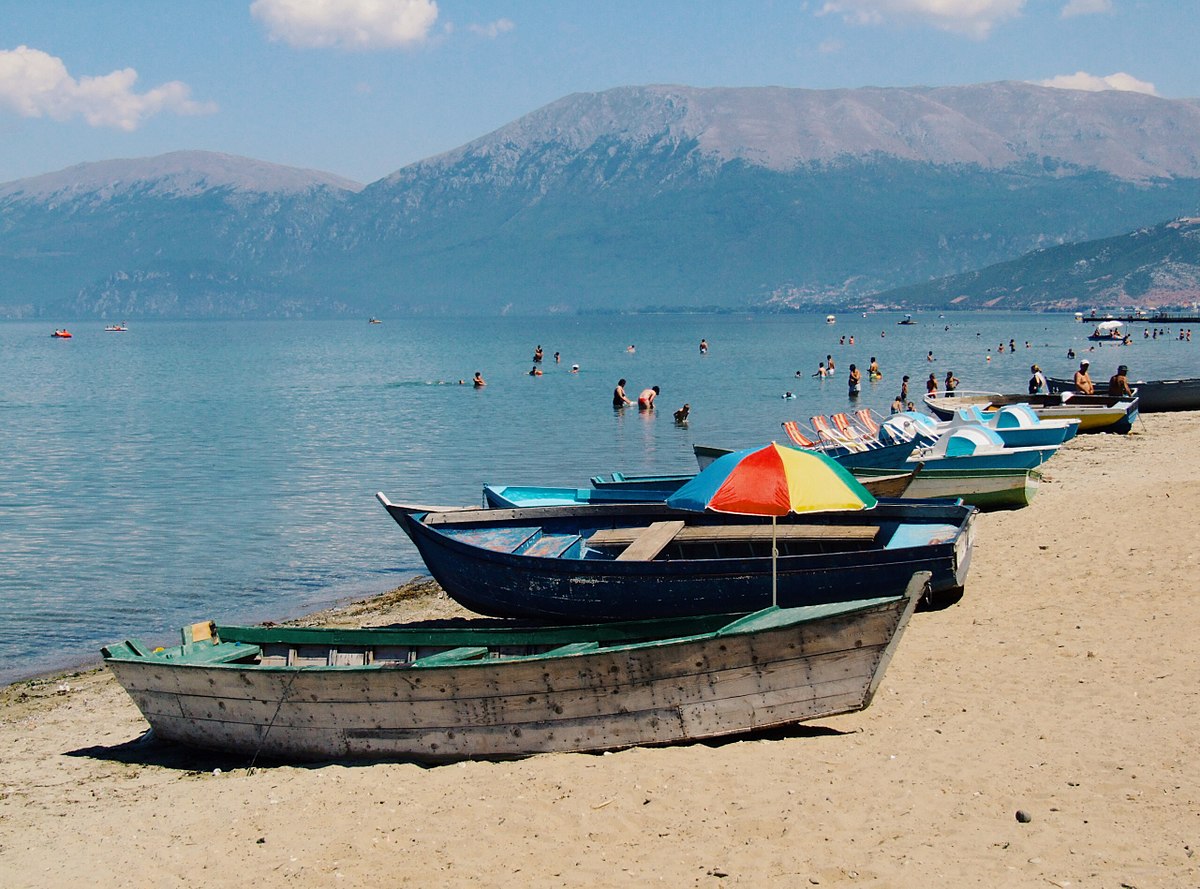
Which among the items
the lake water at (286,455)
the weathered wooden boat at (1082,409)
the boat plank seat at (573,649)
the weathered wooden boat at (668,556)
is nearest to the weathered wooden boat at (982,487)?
the weathered wooden boat at (668,556)

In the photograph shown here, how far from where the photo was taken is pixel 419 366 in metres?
108

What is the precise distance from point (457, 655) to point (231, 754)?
7.91 ft

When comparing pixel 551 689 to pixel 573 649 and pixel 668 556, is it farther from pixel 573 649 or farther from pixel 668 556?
pixel 668 556

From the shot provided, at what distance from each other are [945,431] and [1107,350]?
278 ft

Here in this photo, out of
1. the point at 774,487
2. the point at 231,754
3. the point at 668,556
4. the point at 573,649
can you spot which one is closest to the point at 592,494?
the point at 668,556

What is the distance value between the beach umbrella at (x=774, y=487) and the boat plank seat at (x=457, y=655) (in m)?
2.37

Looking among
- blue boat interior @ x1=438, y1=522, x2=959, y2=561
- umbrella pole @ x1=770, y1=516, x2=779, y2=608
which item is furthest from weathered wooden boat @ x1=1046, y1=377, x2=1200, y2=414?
umbrella pole @ x1=770, y1=516, x2=779, y2=608

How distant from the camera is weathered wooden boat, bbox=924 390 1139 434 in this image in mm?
34344

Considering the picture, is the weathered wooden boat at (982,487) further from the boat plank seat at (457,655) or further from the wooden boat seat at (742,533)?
the boat plank seat at (457,655)

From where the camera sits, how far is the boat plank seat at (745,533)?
A: 15.7 m

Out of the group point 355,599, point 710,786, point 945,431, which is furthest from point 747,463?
point 945,431

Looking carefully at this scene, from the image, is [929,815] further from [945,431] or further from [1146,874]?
[945,431]

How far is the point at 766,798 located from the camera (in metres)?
9.90

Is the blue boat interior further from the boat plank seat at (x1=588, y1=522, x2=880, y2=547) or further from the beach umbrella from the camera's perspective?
the beach umbrella
